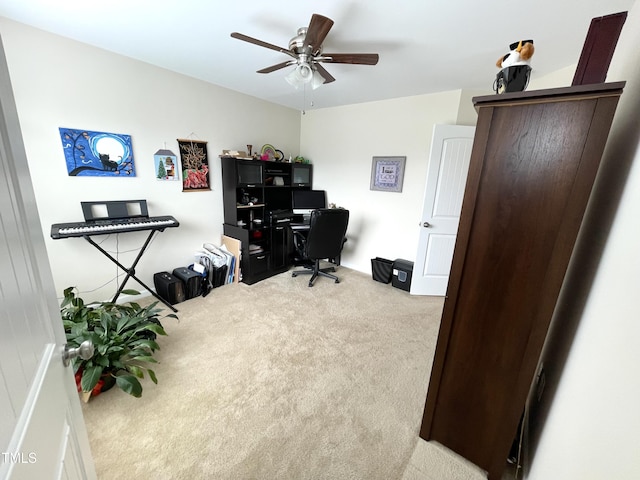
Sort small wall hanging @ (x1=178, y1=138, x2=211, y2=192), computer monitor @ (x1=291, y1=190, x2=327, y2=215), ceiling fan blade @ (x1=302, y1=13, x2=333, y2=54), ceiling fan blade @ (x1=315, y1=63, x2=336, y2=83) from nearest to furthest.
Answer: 1. ceiling fan blade @ (x1=302, y1=13, x2=333, y2=54)
2. ceiling fan blade @ (x1=315, y1=63, x2=336, y2=83)
3. small wall hanging @ (x1=178, y1=138, x2=211, y2=192)
4. computer monitor @ (x1=291, y1=190, x2=327, y2=215)

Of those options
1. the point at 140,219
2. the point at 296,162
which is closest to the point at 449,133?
the point at 296,162

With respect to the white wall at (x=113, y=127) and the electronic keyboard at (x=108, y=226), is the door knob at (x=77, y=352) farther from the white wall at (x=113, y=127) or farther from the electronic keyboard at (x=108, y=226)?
the white wall at (x=113, y=127)

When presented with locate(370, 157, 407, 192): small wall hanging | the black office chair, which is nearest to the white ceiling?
locate(370, 157, 407, 192): small wall hanging

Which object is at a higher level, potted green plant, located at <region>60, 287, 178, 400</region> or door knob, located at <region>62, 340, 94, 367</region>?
door knob, located at <region>62, 340, 94, 367</region>

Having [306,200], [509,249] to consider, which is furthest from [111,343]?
[306,200]

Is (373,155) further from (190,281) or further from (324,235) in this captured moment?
(190,281)

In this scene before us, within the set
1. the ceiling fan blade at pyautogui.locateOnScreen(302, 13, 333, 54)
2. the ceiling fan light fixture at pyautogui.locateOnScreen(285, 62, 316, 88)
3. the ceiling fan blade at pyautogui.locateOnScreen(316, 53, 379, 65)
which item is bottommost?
the ceiling fan light fixture at pyautogui.locateOnScreen(285, 62, 316, 88)

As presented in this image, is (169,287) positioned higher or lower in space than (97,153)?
lower

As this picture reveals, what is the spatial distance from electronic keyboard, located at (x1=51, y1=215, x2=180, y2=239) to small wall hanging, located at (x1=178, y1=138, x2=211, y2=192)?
565 millimetres

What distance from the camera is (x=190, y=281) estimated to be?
282cm

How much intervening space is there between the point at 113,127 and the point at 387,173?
3.08 m

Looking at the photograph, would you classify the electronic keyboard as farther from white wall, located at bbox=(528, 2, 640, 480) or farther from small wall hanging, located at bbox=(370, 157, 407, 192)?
white wall, located at bbox=(528, 2, 640, 480)

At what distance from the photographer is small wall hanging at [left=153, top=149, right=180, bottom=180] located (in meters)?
2.73

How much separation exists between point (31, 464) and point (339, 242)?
3.01m
